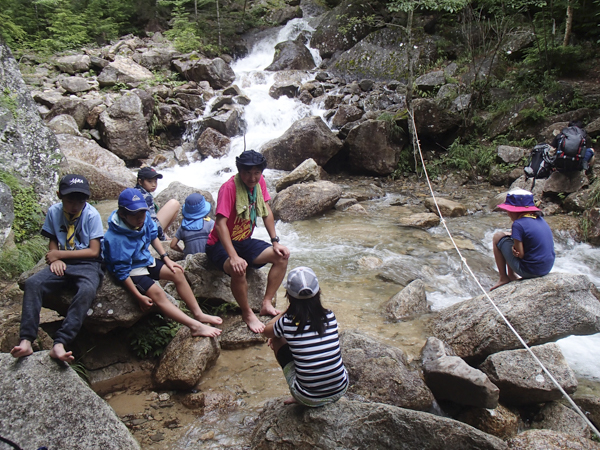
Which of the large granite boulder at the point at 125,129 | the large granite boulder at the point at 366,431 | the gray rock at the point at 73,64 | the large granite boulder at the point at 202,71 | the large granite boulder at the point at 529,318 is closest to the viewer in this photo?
the large granite boulder at the point at 366,431

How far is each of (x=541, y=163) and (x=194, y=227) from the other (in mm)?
7255

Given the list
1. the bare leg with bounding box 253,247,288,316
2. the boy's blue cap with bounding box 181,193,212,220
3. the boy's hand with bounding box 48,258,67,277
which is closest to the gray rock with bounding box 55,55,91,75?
the boy's blue cap with bounding box 181,193,212,220

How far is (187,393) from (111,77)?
44.5 feet

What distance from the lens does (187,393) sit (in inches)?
123

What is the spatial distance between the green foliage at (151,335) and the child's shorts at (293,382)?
1.39m

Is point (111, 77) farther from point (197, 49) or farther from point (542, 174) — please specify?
point (542, 174)

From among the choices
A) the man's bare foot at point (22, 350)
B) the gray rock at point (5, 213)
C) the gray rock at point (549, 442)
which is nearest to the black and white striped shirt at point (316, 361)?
the gray rock at point (549, 442)

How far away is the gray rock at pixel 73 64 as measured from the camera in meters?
14.0

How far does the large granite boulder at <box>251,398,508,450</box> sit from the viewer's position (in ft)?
7.35

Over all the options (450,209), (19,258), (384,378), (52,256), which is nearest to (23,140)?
(19,258)

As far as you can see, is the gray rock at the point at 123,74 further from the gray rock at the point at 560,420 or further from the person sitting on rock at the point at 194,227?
the gray rock at the point at 560,420

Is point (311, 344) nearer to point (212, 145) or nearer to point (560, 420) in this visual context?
point (560, 420)

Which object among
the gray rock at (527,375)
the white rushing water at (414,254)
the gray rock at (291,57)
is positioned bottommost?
the white rushing water at (414,254)

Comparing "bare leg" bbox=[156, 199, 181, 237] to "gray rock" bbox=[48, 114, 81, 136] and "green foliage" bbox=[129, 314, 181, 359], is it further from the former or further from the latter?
"gray rock" bbox=[48, 114, 81, 136]
